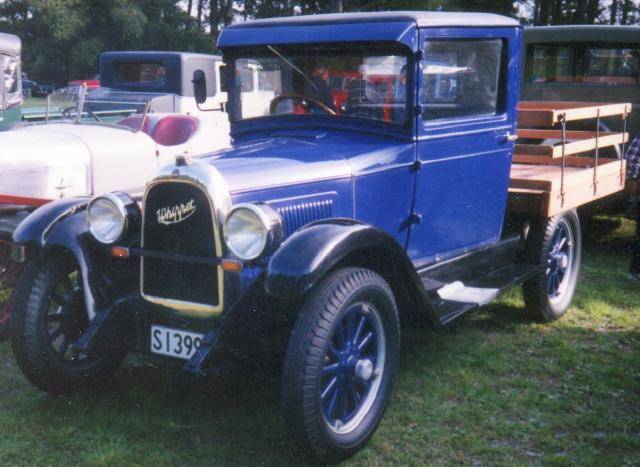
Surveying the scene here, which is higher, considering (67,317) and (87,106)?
(87,106)

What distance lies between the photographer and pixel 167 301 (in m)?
3.33

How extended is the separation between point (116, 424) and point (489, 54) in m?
2.86

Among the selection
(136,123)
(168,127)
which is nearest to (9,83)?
(168,127)

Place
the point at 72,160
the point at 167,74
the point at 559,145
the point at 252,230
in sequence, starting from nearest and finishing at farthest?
the point at 252,230 → the point at 559,145 → the point at 72,160 → the point at 167,74

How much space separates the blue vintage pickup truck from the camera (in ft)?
9.98

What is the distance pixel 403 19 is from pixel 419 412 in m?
1.95

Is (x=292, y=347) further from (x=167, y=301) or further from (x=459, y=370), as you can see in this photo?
(x=459, y=370)

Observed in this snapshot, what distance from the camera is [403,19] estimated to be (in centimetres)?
371

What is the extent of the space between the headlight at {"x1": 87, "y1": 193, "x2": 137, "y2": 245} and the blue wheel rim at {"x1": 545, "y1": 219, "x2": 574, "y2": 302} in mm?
2848

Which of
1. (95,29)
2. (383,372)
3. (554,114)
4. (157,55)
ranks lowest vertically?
(383,372)

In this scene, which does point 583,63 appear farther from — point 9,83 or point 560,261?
point 9,83

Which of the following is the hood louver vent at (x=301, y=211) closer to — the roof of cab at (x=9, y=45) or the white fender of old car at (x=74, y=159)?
the white fender of old car at (x=74, y=159)

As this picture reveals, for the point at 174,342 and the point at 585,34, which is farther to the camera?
the point at 585,34

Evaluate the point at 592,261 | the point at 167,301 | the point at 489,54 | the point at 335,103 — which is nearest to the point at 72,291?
the point at 167,301
